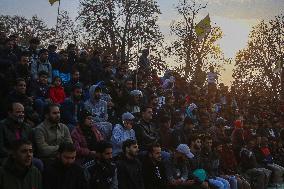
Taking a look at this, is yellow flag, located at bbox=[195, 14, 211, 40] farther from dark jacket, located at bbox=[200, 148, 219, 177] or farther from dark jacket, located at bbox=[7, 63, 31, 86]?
dark jacket, located at bbox=[7, 63, 31, 86]

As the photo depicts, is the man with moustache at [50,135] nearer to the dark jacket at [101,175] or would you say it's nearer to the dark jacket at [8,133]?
the dark jacket at [8,133]

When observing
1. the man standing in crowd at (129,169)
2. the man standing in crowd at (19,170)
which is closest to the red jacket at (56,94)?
the man standing in crowd at (129,169)

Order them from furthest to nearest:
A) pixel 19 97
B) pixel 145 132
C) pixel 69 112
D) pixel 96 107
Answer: pixel 96 107
pixel 145 132
pixel 69 112
pixel 19 97

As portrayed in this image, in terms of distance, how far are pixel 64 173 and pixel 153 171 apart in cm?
252

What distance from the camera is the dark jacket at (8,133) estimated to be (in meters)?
6.58

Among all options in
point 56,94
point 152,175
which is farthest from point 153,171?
point 56,94

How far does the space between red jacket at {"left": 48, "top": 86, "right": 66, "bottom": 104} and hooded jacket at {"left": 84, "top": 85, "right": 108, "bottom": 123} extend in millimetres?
683

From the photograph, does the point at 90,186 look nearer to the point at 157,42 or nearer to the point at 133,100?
the point at 133,100

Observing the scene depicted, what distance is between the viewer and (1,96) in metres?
8.69

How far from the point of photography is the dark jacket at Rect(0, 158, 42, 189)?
551 centimetres

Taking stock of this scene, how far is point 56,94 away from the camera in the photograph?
33.9 ft

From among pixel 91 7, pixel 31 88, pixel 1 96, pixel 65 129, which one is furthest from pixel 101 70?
pixel 91 7

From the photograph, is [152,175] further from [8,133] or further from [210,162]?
[8,133]

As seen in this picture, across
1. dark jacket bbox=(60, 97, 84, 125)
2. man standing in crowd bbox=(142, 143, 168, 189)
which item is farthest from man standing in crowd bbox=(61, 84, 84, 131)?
man standing in crowd bbox=(142, 143, 168, 189)
